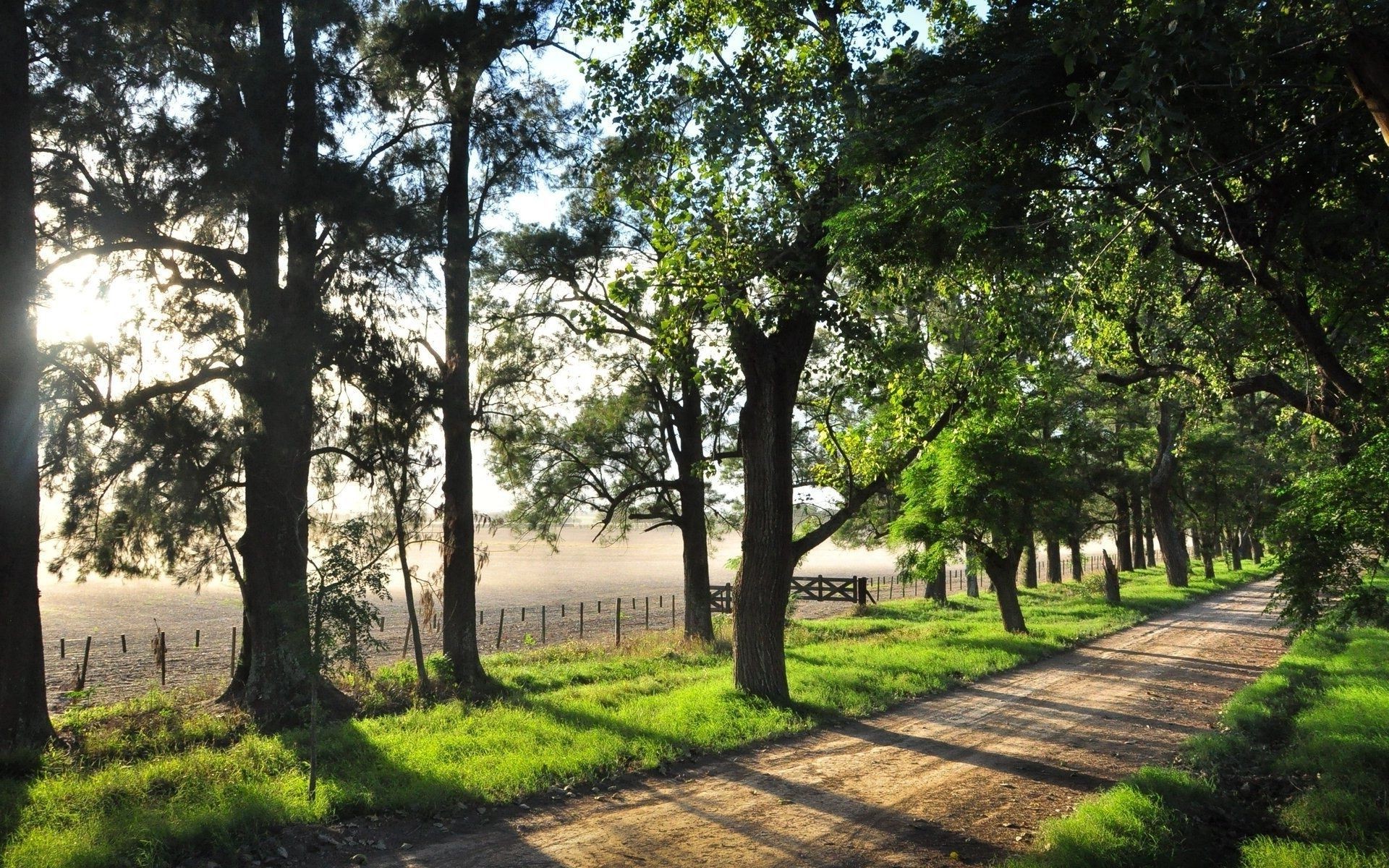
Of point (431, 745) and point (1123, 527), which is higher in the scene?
point (1123, 527)

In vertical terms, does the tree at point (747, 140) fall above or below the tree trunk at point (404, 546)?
above

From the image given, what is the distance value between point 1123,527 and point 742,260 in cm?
3843

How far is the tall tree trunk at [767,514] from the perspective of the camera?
12.0m

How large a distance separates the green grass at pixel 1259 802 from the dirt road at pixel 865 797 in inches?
23.5

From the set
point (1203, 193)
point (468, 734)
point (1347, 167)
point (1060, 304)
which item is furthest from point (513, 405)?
point (1347, 167)

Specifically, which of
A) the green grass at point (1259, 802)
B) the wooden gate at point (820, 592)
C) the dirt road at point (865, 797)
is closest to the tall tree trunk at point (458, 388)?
the dirt road at point (865, 797)

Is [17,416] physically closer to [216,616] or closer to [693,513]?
[693,513]

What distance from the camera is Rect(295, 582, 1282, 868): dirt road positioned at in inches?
266

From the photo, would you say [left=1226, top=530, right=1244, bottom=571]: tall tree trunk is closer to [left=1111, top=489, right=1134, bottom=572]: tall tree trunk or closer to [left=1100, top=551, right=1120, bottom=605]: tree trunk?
[left=1111, top=489, right=1134, bottom=572]: tall tree trunk

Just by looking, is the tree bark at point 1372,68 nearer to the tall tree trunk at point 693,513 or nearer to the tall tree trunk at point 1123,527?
the tall tree trunk at point 693,513

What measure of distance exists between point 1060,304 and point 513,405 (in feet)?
40.0

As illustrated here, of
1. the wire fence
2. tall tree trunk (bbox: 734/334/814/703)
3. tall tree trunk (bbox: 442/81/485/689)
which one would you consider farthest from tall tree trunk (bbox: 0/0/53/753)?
tall tree trunk (bbox: 734/334/814/703)

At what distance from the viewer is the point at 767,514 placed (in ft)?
39.9

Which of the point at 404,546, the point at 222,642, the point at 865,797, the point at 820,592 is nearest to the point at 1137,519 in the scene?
the point at 820,592
